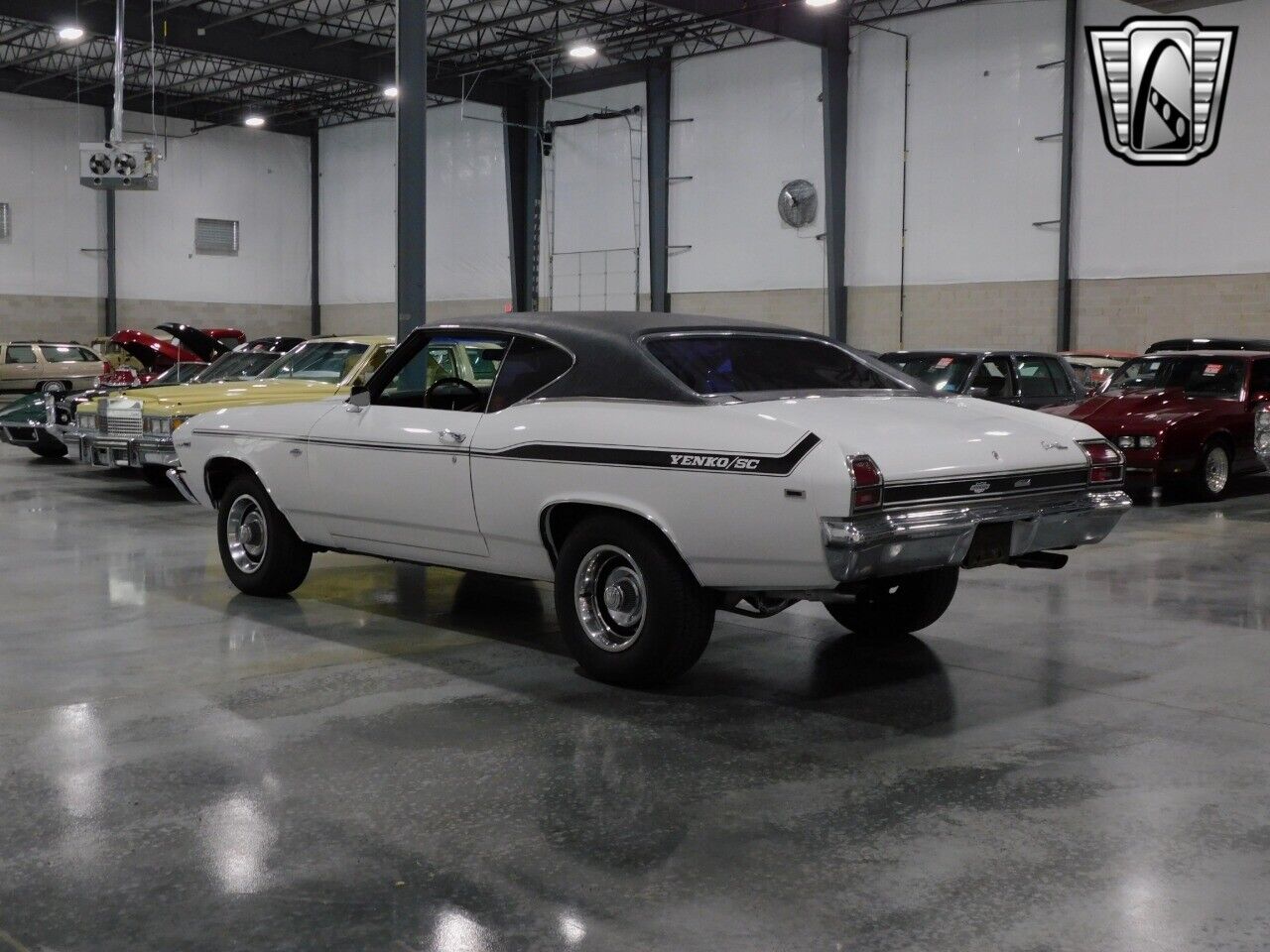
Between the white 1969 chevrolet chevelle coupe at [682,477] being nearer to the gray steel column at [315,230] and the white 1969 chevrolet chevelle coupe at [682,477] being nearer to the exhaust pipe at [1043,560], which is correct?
the exhaust pipe at [1043,560]

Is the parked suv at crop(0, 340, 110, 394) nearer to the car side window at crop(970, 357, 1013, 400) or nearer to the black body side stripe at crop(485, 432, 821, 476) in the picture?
the car side window at crop(970, 357, 1013, 400)

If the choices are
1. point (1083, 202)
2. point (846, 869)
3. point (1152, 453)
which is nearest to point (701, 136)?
point (1083, 202)

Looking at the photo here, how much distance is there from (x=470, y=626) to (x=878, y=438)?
260cm

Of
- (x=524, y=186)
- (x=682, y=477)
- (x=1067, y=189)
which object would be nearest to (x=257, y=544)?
(x=682, y=477)

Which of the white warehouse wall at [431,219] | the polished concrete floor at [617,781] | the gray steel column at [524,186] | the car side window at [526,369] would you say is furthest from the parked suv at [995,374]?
the white warehouse wall at [431,219]

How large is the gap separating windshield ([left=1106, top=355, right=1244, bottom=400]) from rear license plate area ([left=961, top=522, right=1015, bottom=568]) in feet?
29.3

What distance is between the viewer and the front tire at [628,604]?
5152 mm

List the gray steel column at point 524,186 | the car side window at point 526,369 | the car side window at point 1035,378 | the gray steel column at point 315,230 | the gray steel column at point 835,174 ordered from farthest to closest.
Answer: the gray steel column at point 315,230 < the gray steel column at point 524,186 < the gray steel column at point 835,174 < the car side window at point 1035,378 < the car side window at point 526,369

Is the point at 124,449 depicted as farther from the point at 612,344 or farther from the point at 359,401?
the point at 612,344

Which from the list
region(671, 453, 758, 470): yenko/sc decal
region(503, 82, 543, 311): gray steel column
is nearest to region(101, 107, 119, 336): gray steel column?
region(503, 82, 543, 311): gray steel column

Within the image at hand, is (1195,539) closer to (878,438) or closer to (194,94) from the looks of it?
(878,438)

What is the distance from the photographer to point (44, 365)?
1032 inches

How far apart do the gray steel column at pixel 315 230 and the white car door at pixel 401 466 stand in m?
31.8

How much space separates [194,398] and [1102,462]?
8724 mm
